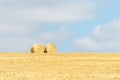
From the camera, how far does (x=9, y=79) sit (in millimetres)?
10688

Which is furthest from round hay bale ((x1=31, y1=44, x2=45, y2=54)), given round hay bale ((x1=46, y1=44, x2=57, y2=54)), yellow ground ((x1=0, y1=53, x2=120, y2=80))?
yellow ground ((x1=0, y1=53, x2=120, y2=80))

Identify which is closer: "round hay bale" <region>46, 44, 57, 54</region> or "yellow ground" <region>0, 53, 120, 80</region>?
"yellow ground" <region>0, 53, 120, 80</region>

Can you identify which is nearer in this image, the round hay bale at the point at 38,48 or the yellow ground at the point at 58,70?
the yellow ground at the point at 58,70

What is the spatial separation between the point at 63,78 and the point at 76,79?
40 centimetres

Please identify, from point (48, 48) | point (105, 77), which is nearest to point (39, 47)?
point (48, 48)

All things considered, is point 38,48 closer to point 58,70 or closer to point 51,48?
point 51,48

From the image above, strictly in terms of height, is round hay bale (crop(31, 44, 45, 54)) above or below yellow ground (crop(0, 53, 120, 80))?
above

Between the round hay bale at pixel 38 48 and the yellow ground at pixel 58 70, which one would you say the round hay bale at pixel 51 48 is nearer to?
the round hay bale at pixel 38 48

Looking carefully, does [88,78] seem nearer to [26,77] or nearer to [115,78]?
[115,78]

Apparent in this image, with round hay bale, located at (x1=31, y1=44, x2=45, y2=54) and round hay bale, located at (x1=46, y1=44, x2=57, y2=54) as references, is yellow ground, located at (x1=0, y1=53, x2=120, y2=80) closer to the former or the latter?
round hay bale, located at (x1=46, y1=44, x2=57, y2=54)

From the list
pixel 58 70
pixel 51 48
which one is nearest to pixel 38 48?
pixel 51 48

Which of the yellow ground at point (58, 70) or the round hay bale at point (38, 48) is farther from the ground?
the round hay bale at point (38, 48)

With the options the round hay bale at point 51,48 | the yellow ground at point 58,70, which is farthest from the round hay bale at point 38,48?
the yellow ground at point 58,70

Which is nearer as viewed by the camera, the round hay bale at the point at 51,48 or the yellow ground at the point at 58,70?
the yellow ground at the point at 58,70
